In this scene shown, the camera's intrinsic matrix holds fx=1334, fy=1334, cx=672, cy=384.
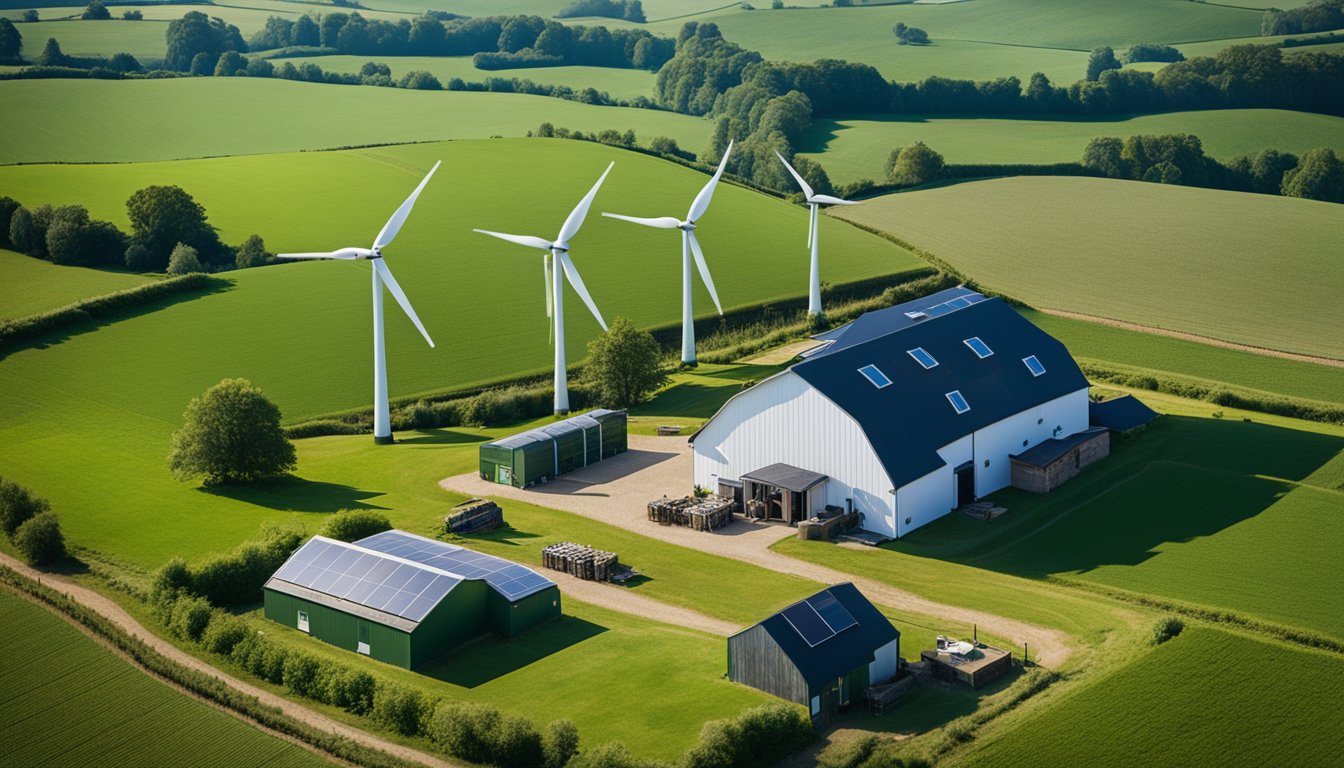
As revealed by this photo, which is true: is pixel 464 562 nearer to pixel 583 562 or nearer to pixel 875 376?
pixel 583 562

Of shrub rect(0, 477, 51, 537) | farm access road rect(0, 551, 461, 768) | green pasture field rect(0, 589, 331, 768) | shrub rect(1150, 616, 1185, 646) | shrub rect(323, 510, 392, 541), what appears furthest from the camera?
shrub rect(0, 477, 51, 537)

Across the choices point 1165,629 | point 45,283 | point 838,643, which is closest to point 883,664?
point 838,643

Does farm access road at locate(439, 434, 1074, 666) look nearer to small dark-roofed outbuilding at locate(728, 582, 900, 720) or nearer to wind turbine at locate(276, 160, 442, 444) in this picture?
small dark-roofed outbuilding at locate(728, 582, 900, 720)

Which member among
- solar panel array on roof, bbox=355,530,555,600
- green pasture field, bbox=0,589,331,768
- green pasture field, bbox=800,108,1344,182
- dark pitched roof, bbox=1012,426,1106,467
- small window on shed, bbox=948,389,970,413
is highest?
green pasture field, bbox=800,108,1344,182

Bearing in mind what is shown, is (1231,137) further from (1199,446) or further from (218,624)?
(218,624)

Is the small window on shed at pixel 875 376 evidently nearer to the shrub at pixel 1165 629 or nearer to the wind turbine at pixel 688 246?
the shrub at pixel 1165 629

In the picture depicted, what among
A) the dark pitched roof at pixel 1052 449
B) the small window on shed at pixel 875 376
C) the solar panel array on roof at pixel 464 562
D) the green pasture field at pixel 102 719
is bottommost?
the green pasture field at pixel 102 719

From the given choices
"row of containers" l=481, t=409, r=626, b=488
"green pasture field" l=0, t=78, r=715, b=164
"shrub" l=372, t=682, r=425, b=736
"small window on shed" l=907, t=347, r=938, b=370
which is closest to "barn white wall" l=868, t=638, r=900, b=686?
"shrub" l=372, t=682, r=425, b=736

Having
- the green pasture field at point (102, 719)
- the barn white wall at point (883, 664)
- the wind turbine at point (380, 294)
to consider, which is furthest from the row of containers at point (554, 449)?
the barn white wall at point (883, 664)
